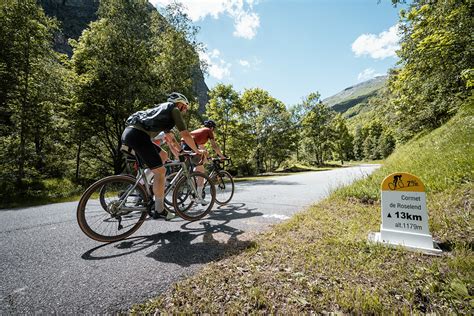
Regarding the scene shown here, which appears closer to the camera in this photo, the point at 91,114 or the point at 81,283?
the point at 81,283

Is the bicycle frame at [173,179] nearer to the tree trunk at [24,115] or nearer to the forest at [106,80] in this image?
the forest at [106,80]

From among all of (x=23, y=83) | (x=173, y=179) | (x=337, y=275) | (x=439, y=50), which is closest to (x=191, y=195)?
(x=173, y=179)

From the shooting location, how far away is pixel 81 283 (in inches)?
75.7

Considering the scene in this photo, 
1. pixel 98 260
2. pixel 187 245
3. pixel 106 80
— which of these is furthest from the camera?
pixel 106 80

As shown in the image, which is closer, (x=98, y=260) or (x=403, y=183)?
(x=98, y=260)

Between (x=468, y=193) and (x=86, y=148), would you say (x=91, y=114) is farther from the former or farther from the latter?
(x=468, y=193)

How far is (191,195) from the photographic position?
396cm

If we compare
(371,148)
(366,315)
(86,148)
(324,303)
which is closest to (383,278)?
(366,315)

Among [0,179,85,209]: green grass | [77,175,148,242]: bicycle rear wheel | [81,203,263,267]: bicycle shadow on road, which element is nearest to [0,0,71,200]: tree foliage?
[0,179,85,209]: green grass

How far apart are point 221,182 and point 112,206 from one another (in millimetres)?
2742

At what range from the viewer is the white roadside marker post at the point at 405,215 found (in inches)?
90.0

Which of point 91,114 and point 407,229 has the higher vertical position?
point 91,114

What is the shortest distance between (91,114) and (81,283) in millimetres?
14627

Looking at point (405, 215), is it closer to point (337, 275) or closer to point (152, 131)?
point (337, 275)
